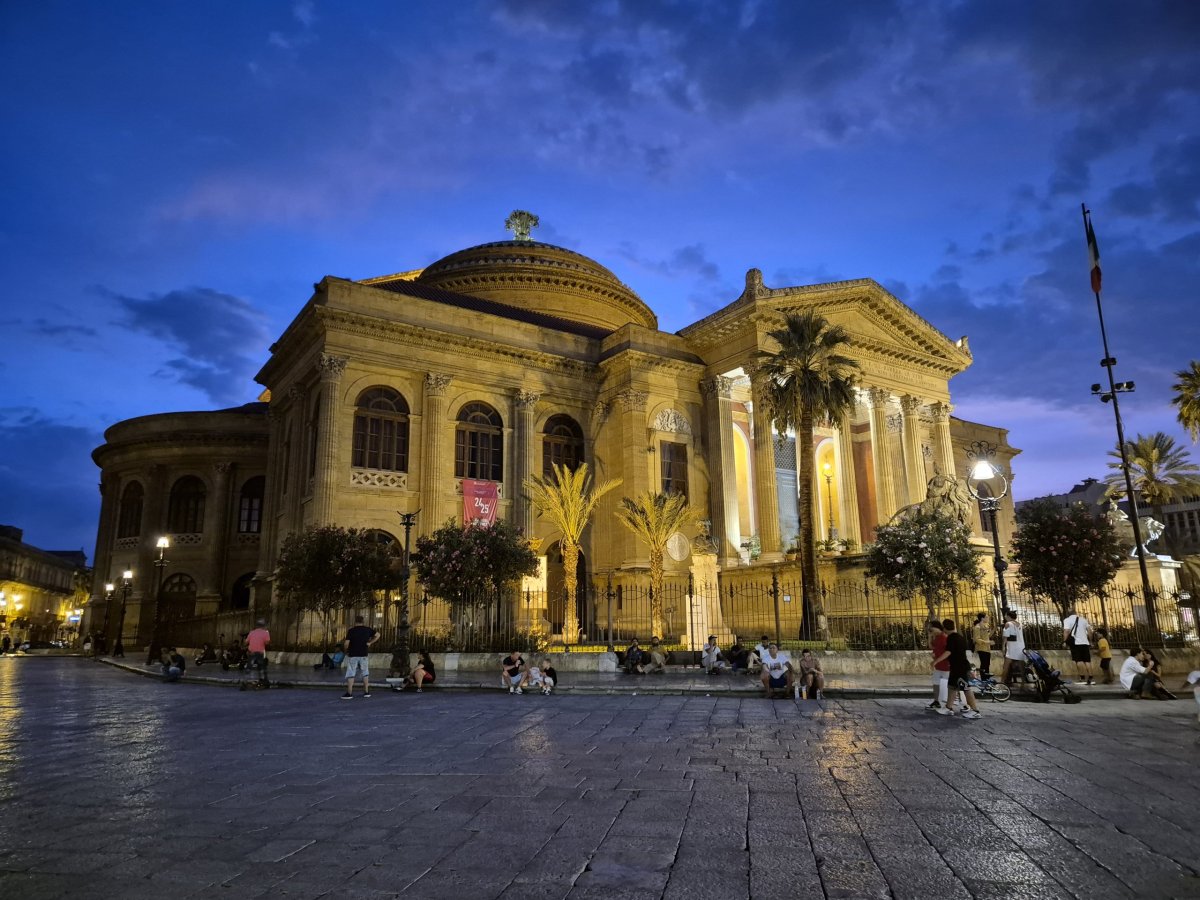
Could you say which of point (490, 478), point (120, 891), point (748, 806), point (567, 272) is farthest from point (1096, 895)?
point (567, 272)

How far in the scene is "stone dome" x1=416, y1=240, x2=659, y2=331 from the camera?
133 ft

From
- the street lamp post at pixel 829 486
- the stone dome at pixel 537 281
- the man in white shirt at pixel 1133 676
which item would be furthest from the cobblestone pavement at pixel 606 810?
the stone dome at pixel 537 281

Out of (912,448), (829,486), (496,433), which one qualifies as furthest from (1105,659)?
(496,433)

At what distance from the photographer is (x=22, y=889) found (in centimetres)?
389

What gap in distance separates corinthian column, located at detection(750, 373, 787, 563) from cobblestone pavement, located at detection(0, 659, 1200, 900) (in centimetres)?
1931

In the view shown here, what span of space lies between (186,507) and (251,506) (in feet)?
10.7

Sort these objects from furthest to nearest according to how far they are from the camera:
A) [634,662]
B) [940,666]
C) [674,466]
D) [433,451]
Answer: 1. [674,466]
2. [433,451]
3. [634,662]
4. [940,666]

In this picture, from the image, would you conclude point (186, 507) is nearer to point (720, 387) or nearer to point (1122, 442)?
point (720, 387)

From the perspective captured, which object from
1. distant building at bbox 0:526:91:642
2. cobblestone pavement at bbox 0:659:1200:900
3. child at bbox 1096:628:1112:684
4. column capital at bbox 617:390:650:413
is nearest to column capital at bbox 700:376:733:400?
column capital at bbox 617:390:650:413

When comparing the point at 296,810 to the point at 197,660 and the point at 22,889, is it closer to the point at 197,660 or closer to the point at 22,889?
the point at 22,889

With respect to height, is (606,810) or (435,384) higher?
(435,384)

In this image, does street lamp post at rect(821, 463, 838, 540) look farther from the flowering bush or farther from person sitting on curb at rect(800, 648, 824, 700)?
person sitting on curb at rect(800, 648, 824, 700)

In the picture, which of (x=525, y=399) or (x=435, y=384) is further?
(x=525, y=399)

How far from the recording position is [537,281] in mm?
41188
